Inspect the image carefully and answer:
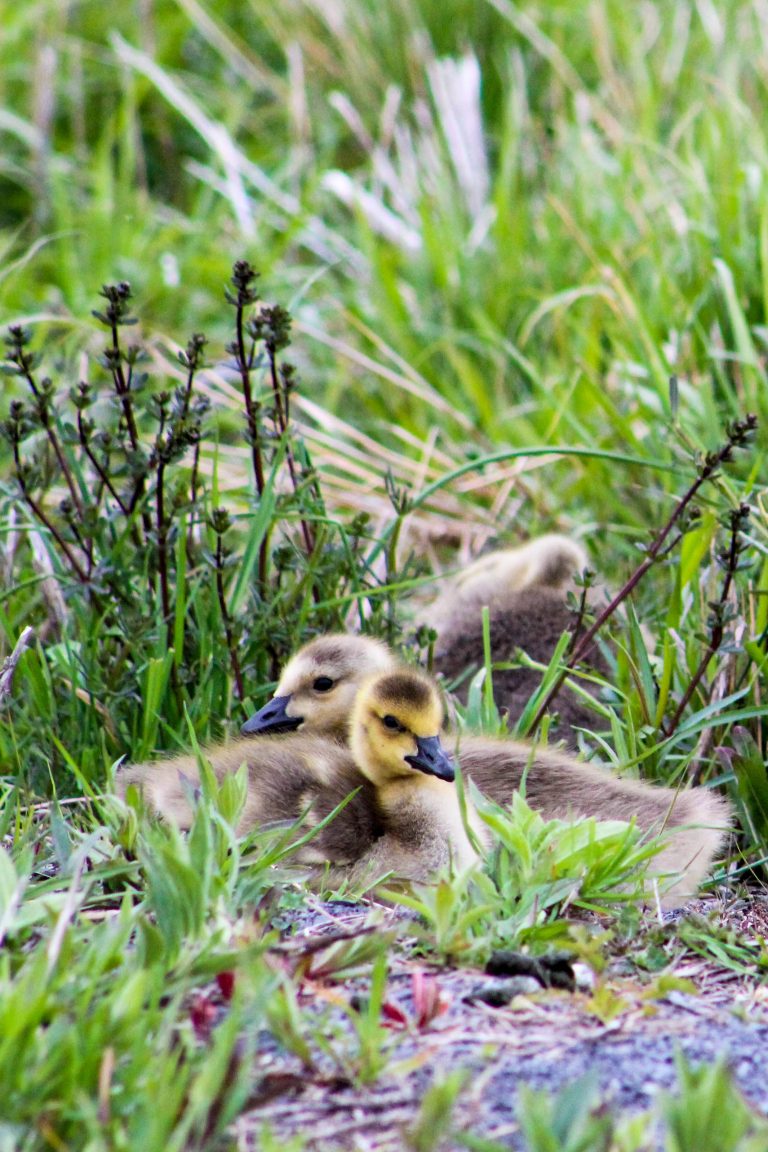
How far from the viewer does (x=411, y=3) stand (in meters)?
8.04

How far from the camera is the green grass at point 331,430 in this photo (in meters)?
2.24

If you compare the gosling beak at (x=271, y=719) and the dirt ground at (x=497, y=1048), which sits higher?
the gosling beak at (x=271, y=719)

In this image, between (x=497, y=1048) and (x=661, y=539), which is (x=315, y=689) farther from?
(x=497, y=1048)

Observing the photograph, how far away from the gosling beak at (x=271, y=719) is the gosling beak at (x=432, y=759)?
0.50 meters

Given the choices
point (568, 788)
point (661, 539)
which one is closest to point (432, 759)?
point (568, 788)

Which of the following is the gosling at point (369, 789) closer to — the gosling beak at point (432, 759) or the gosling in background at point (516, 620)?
the gosling beak at point (432, 759)

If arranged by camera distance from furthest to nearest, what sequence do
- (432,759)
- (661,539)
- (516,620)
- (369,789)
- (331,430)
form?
(331,430) < (516,620) < (661,539) < (369,789) < (432,759)

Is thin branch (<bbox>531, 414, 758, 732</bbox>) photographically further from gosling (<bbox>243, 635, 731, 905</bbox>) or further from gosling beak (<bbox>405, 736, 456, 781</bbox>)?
A: gosling beak (<bbox>405, 736, 456, 781</bbox>)

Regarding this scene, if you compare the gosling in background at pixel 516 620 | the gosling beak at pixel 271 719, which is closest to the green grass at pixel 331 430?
the gosling beak at pixel 271 719

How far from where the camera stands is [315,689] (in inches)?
132

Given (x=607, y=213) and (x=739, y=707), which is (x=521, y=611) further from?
(x=607, y=213)

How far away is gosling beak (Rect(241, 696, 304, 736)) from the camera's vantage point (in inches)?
131

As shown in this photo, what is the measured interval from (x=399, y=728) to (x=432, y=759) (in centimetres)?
9

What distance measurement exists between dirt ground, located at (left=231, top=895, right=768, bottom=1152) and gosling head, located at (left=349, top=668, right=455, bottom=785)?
0.43 metres
